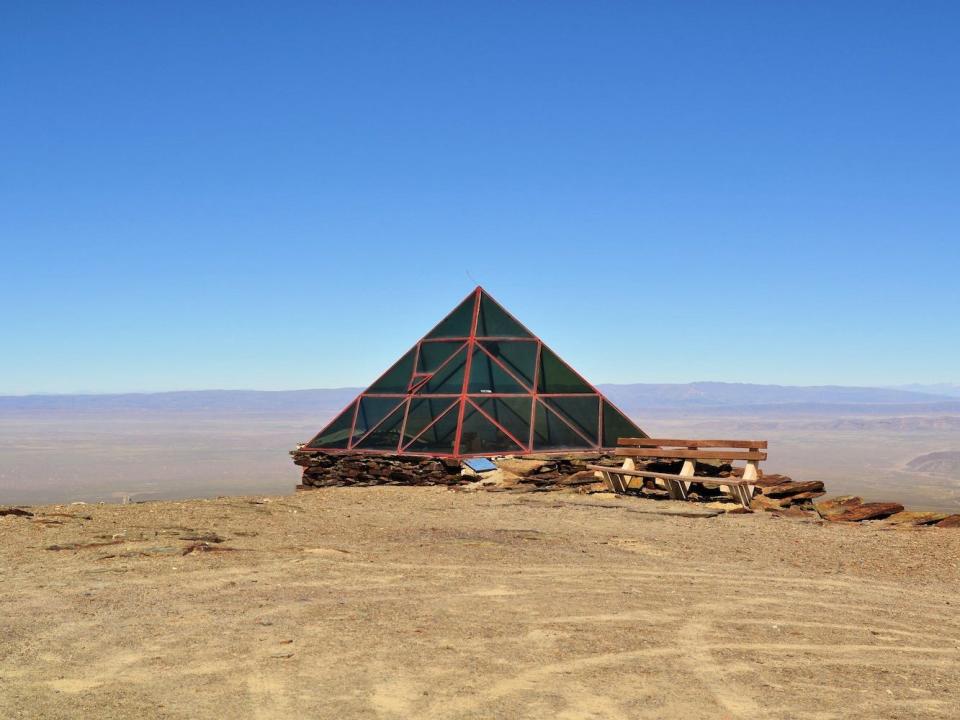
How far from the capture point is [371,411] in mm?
21734

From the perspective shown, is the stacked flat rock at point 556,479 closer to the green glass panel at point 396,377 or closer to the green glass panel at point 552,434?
the green glass panel at point 552,434

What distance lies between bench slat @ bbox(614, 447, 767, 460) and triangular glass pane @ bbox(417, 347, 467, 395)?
444 cm

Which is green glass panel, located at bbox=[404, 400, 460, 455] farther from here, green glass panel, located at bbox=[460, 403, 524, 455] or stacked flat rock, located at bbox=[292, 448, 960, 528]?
stacked flat rock, located at bbox=[292, 448, 960, 528]

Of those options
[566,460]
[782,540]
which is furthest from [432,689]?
[566,460]

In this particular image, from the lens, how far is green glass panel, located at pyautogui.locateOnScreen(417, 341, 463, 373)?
21970mm

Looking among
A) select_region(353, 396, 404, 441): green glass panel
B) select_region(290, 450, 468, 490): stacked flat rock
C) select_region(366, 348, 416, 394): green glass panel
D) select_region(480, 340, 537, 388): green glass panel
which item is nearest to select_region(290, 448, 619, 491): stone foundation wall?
select_region(290, 450, 468, 490): stacked flat rock

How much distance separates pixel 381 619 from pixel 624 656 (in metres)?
2.08

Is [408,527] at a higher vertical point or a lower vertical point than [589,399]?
lower

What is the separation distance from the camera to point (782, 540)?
41.0ft

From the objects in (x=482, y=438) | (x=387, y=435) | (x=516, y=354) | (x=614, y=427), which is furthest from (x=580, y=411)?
(x=387, y=435)

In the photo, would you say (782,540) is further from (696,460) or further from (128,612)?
(128,612)

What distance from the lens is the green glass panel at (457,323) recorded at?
877 inches

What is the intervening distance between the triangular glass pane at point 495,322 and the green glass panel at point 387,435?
280 cm

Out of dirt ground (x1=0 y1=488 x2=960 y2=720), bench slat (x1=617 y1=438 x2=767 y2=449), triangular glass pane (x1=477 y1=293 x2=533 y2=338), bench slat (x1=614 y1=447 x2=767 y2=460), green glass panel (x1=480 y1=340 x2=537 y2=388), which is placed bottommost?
dirt ground (x1=0 y1=488 x2=960 y2=720)
